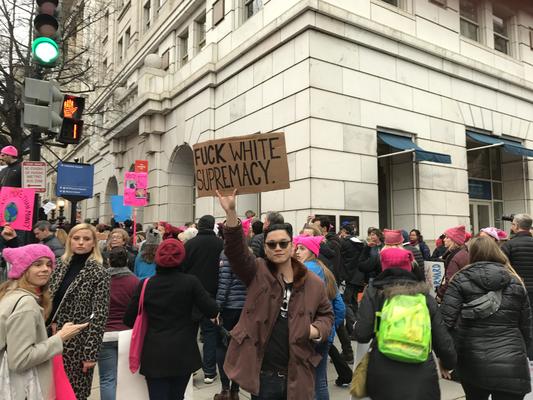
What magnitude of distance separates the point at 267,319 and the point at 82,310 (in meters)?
1.68

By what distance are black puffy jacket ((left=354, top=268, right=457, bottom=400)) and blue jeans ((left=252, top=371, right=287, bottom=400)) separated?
624mm

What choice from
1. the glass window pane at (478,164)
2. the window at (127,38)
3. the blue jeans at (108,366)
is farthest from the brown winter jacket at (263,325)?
the window at (127,38)

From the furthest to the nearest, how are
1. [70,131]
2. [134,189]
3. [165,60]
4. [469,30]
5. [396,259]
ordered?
[165,60] < [469,30] < [134,189] < [70,131] < [396,259]

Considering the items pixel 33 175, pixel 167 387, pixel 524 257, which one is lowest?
pixel 167 387

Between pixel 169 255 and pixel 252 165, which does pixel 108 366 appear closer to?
pixel 169 255

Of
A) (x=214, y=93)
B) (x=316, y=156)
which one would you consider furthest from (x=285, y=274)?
(x=214, y=93)

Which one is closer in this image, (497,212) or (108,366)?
(108,366)

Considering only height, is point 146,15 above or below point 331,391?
above

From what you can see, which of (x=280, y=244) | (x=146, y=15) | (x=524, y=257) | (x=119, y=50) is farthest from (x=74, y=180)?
(x=119, y=50)

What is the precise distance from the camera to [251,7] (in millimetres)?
13617

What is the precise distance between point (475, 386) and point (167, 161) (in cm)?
1584

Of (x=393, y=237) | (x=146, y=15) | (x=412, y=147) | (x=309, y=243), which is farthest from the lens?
(x=146, y=15)

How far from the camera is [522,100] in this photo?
15.9 meters

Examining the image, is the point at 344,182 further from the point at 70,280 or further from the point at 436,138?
the point at 70,280
